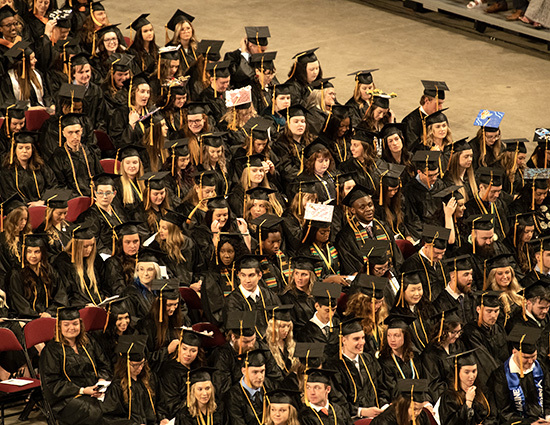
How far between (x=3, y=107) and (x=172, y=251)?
252 centimetres

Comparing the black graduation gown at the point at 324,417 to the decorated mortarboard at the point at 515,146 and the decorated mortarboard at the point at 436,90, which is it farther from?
the decorated mortarboard at the point at 436,90

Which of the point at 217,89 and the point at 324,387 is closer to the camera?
the point at 324,387

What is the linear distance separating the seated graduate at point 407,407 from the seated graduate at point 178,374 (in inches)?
50.3

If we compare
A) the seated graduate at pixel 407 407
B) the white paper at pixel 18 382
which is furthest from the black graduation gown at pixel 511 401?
the white paper at pixel 18 382

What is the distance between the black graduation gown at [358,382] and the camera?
909 cm

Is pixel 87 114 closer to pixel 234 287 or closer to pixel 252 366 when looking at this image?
pixel 234 287

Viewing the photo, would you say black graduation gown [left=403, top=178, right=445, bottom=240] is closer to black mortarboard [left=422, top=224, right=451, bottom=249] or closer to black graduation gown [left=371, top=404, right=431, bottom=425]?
black mortarboard [left=422, top=224, right=451, bottom=249]

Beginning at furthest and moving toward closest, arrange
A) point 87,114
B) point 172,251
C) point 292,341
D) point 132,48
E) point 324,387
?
1. point 132,48
2. point 87,114
3. point 172,251
4. point 292,341
5. point 324,387

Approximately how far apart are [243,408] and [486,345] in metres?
2.05

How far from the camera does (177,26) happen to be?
1359 cm

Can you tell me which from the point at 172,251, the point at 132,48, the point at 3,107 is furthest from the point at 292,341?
the point at 132,48

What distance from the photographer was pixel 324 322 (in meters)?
9.43

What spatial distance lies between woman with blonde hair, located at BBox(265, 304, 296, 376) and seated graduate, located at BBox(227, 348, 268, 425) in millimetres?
446

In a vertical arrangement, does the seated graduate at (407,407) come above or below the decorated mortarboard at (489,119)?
below
